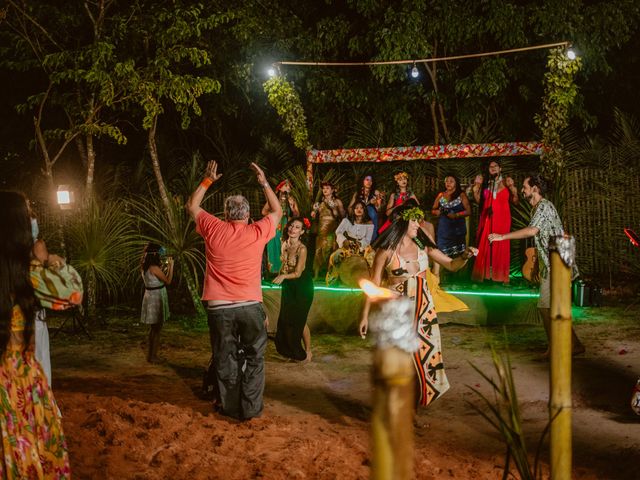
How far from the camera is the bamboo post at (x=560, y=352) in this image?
2596 millimetres

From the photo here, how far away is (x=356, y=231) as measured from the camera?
486 inches

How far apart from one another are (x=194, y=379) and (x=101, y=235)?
14.0 ft

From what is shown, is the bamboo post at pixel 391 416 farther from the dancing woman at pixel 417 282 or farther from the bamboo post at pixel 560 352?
the dancing woman at pixel 417 282

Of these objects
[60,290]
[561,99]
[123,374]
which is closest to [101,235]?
[123,374]

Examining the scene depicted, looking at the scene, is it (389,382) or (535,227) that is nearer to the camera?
(389,382)

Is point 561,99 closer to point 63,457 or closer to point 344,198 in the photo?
point 344,198

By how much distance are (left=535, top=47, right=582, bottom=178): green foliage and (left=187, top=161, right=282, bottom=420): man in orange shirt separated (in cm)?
823

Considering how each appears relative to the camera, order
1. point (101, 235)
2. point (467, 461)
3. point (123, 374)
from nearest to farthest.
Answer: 1. point (467, 461)
2. point (123, 374)
3. point (101, 235)

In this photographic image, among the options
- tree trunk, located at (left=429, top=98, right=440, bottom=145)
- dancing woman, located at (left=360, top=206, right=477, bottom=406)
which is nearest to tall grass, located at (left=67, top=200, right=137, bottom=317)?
dancing woman, located at (left=360, top=206, right=477, bottom=406)

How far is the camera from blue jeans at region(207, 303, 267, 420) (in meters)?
6.13

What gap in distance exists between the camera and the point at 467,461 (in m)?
5.18

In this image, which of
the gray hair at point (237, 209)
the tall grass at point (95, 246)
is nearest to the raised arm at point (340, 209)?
the tall grass at point (95, 246)

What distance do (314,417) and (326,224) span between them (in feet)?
21.4

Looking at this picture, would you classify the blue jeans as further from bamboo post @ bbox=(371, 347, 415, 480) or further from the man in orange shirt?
bamboo post @ bbox=(371, 347, 415, 480)
